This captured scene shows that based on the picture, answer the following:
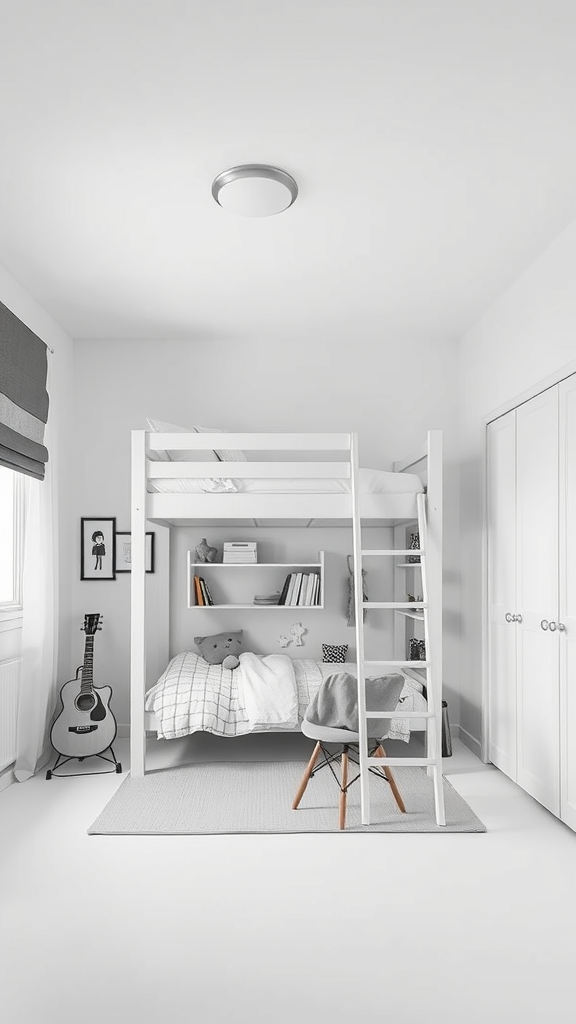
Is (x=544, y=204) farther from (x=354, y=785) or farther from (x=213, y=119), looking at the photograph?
(x=354, y=785)

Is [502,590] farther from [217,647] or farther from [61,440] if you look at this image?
[61,440]

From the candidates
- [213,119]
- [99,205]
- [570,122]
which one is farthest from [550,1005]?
[99,205]

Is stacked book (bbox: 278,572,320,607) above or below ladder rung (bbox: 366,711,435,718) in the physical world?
above

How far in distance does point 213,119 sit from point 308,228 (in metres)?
0.98

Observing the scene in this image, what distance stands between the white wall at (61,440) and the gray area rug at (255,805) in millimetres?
1348

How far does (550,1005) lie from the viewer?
2023 millimetres

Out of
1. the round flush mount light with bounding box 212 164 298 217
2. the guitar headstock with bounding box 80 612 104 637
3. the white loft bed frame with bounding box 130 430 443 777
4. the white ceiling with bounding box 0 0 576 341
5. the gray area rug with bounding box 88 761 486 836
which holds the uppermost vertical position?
the white ceiling with bounding box 0 0 576 341

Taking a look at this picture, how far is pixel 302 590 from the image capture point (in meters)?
4.89

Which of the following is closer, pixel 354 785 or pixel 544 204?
pixel 544 204

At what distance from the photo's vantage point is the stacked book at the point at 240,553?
492 centimetres

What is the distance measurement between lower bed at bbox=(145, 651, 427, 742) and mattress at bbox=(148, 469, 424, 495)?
1.13 metres

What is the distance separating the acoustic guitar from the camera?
4.22 m

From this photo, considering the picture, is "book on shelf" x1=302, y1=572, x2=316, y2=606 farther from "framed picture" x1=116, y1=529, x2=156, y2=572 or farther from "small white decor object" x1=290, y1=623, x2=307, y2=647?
"framed picture" x1=116, y1=529, x2=156, y2=572

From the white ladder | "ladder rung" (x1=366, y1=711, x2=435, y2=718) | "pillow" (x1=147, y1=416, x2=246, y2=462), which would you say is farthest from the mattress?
"ladder rung" (x1=366, y1=711, x2=435, y2=718)
